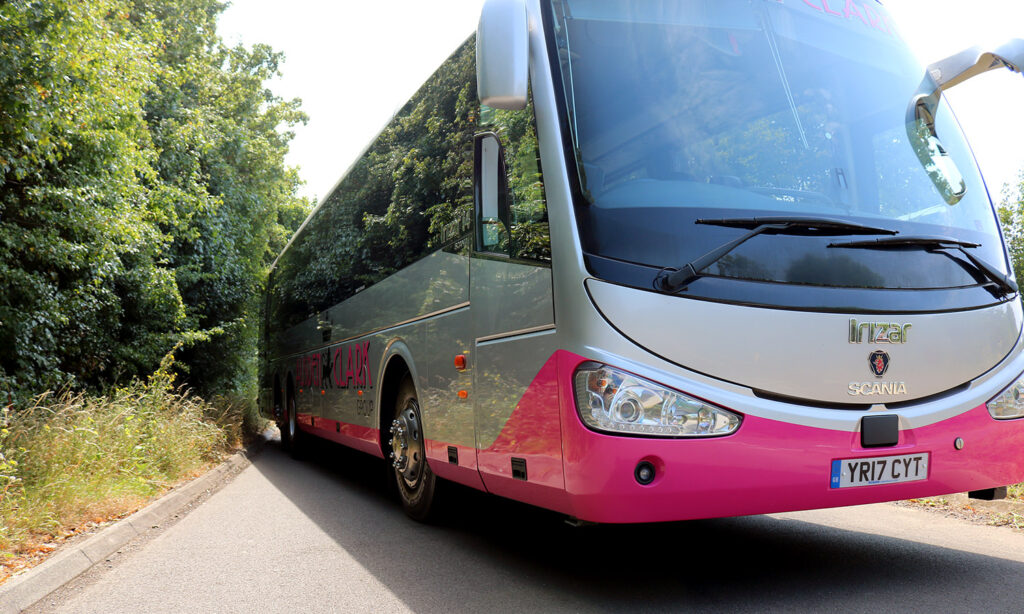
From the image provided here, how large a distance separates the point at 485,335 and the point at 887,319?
216 centimetres

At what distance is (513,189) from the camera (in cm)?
452

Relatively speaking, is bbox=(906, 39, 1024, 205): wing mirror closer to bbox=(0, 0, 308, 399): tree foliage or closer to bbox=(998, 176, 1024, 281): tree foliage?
bbox=(0, 0, 308, 399): tree foliage

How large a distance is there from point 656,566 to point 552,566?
625 mm

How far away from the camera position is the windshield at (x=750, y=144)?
3900mm

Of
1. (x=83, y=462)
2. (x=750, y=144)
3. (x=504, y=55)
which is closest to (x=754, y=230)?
(x=750, y=144)

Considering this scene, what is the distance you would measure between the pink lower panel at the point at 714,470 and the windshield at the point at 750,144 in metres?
0.73

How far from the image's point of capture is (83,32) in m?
8.87

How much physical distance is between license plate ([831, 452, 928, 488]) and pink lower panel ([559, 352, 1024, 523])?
0.09 ft

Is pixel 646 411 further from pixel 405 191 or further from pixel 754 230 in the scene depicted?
pixel 405 191

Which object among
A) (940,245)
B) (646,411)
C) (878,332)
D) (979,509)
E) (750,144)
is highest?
(750,144)

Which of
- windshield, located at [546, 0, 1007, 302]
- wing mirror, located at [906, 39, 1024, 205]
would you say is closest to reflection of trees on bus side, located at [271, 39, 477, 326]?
windshield, located at [546, 0, 1007, 302]

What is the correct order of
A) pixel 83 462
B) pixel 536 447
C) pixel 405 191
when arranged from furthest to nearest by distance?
pixel 83 462 < pixel 405 191 < pixel 536 447

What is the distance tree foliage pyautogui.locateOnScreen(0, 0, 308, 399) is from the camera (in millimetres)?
8773

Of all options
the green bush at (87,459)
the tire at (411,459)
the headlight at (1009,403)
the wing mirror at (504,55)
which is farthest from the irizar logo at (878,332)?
the green bush at (87,459)
